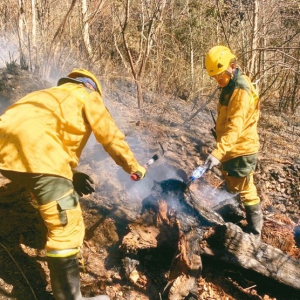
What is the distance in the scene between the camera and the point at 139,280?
9.13 feet

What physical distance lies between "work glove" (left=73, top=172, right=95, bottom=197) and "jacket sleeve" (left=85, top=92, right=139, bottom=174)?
0.38m

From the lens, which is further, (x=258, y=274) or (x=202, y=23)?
(x=202, y=23)

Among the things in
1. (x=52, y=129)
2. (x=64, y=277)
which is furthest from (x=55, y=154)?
(x=64, y=277)

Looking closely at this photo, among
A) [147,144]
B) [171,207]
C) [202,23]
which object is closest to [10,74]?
[147,144]

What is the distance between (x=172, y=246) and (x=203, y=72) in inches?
220

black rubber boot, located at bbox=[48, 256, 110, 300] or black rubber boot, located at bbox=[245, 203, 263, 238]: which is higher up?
black rubber boot, located at bbox=[48, 256, 110, 300]

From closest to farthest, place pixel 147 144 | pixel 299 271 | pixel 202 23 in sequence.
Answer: pixel 299 271
pixel 147 144
pixel 202 23

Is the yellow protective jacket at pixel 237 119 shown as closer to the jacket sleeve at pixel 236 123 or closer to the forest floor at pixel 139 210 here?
the jacket sleeve at pixel 236 123

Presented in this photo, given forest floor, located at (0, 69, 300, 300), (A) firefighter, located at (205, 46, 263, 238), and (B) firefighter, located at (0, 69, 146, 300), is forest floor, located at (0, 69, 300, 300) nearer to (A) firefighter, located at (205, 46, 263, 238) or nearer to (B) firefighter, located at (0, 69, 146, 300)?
(B) firefighter, located at (0, 69, 146, 300)

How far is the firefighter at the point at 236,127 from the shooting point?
301 cm

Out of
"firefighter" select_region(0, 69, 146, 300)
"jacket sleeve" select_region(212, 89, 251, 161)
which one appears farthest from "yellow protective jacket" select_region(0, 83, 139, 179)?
"jacket sleeve" select_region(212, 89, 251, 161)

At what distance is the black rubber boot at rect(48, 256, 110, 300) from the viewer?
87.0 inches

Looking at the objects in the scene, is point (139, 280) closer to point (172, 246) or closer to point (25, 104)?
point (172, 246)

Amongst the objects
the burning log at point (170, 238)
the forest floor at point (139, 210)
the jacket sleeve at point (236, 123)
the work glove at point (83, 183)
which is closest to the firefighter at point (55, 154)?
the work glove at point (83, 183)
